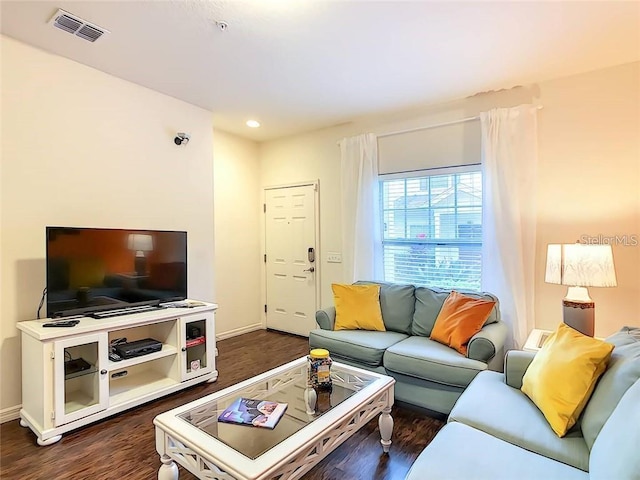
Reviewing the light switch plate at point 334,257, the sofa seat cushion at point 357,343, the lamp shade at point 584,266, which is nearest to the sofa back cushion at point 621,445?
the lamp shade at point 584,266

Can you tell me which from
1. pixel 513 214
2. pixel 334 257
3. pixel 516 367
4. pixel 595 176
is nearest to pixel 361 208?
pixel 334 257

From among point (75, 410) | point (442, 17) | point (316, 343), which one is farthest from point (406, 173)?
point (75, 410)

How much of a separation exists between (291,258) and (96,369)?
2.66 metres

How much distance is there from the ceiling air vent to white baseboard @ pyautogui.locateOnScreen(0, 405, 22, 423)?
2628 mm

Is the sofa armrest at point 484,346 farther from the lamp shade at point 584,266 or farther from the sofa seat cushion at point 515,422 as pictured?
the lamp shade at point 584,266

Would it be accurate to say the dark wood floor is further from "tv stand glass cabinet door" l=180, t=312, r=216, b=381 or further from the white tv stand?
"tv stand glass cabinet door" l=180, t=312, r=216, b=381

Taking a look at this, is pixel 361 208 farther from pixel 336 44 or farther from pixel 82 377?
pixel 82 377

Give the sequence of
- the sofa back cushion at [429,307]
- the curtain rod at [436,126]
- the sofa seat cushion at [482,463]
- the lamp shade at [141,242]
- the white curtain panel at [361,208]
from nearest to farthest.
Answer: the sofa seat cushion at [482,463] → the lamp shade at [141,242] → the sofa back cushion at [429,307] → the curtain rod at [436,126] → the white curtain panel at [361,208]

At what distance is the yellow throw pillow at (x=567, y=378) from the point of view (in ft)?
4.93

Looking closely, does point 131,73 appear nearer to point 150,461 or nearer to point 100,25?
point 100,25

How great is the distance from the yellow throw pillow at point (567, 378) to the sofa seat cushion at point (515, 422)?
45 mm

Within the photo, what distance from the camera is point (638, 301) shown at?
2.68m

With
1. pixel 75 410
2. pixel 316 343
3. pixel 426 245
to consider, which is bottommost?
pixel 75 410

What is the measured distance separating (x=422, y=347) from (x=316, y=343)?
35.8 inches
